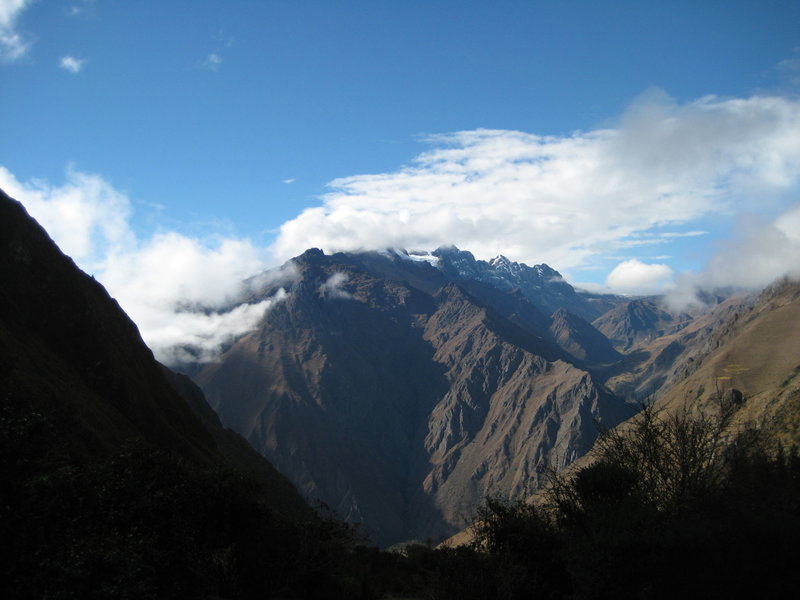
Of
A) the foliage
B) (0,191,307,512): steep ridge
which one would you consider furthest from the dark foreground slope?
the foliage

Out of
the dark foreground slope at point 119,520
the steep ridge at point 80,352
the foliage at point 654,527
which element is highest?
the steep ridge at point 80,352

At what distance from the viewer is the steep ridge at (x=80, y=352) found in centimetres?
4894

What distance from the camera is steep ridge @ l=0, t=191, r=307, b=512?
48938 millimetres

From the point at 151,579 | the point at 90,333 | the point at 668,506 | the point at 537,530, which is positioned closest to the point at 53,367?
the point at 90,333

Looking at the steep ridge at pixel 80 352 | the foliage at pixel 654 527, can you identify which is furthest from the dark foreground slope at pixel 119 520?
the foliage at pixel 654 527

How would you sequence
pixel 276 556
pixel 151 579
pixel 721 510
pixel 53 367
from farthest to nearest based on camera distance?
1. pixel 53 367
2. pixel 276 556
3. pixel 721 510
4. pixel 151 579

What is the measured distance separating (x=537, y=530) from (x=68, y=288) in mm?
58323

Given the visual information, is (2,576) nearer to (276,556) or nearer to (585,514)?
(276,556)

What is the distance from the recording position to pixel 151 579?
1758 cm

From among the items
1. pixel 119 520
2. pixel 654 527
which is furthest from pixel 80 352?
pixel 654 527

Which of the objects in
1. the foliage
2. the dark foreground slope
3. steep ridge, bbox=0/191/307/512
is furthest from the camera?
steep ridge, bbox=0/191/307/512

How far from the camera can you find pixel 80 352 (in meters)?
60.9

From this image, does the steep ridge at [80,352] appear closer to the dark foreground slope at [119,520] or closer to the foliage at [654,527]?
the dark foreground slope at [119,520]

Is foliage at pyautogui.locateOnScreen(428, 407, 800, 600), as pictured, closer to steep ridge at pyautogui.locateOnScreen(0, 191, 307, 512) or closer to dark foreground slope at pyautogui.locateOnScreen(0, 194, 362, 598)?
dark foreground slope at pyautogui.locateOnScreen(0, 194, 362, 598)
